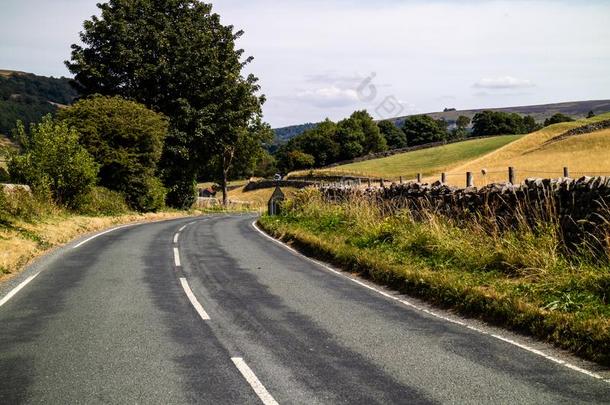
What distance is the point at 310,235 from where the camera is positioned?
17.8m

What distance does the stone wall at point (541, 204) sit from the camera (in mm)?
9412

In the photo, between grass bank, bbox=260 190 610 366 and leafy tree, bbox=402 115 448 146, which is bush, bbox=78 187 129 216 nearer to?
grass bank, bbox=260 190 610 366

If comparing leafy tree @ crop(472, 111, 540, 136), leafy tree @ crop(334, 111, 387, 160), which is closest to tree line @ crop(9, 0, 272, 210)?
leafy tree @ crop(334, 111, 387, 160)

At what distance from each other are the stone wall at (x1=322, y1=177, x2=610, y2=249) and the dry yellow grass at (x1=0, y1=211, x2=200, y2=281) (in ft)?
35.4

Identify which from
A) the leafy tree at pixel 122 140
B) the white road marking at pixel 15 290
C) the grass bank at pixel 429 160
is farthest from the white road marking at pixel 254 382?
the grass bank at pixel 429 160

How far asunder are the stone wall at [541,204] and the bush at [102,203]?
19.1 meters

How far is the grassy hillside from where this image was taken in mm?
40438

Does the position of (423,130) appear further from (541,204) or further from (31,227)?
(541,204)

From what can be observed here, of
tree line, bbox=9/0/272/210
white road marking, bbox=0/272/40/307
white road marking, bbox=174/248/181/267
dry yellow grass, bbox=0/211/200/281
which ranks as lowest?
white road marking, bbox=174/248/181/267

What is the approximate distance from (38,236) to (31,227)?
1.68m

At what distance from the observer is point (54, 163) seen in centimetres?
2564

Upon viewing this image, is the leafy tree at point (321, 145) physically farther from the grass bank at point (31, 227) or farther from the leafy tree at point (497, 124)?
the grass bank at point (31, 227)

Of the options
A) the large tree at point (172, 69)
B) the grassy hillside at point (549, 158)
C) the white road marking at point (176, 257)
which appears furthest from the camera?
the grassy hillside at point (549, 158)

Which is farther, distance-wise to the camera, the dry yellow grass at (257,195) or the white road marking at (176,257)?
the dry yellow grass at (257,195)
